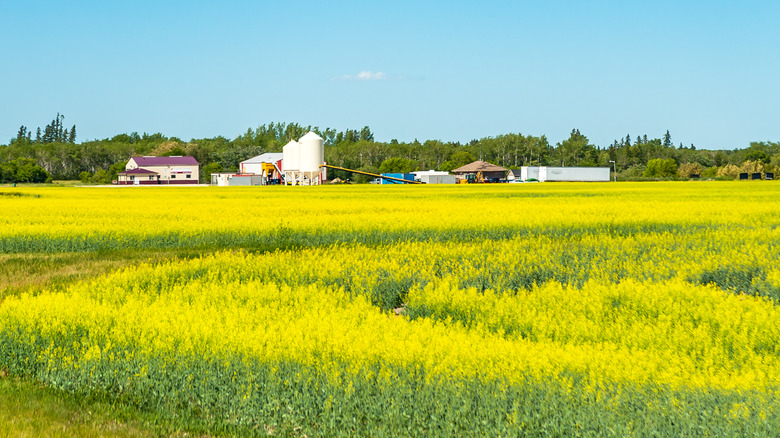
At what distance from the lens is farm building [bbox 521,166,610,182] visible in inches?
A: 5123

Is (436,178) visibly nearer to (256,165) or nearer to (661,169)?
(256,165)

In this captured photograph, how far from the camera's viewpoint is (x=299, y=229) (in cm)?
2311

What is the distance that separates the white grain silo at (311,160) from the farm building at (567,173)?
149 ft

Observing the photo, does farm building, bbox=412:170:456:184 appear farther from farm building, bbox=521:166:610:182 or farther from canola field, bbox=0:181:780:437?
canola field, bbox=0:181:780:437

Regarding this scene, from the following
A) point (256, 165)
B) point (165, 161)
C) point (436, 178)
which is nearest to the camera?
point (436, 178)

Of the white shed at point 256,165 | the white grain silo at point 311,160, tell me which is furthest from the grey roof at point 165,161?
the white grain silo at point 311,160

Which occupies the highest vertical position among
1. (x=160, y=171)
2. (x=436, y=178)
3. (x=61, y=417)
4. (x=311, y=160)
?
(x=311, y=160)

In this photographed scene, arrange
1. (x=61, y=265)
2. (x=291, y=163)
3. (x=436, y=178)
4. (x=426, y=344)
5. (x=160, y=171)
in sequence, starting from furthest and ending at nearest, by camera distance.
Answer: (x=160, y=171)
(x=436, y=178)
(x=291, y=163)
(x=61, y=265)
(x=426, y=344)

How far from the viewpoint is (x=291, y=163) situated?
11269cm

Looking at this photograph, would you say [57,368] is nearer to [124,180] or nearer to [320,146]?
[320,146]

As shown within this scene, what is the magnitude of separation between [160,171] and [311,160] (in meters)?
45.8

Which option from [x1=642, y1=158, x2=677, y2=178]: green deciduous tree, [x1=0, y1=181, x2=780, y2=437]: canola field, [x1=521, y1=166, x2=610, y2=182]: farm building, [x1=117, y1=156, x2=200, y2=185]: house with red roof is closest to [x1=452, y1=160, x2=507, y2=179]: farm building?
[x1=521, y1=166, x2=610, y2=182]: farm building

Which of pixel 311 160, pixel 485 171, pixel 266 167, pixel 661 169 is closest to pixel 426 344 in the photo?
pixel 311 160

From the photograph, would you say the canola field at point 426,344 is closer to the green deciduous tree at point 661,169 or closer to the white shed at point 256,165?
the white shed at point 256,165
